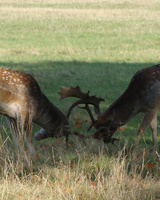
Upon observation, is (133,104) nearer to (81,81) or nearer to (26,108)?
(26,108)

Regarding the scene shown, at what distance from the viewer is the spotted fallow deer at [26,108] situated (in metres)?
6.29

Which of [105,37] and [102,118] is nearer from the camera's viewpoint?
[102,118]

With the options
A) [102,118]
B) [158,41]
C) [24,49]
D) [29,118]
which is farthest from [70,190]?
[158,41]

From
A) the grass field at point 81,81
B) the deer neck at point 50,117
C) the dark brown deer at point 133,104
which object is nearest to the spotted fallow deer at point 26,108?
the deer neck at point 50,117

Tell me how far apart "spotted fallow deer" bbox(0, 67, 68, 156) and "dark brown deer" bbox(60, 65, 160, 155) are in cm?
41

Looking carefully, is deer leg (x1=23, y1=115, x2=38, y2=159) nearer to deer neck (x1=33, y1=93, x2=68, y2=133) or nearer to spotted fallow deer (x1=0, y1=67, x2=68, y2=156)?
spotted fallow deer (x1=0, y1=67, x2=68, y2=156)

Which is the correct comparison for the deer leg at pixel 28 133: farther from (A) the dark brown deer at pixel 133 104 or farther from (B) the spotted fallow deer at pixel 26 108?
(A) the dark brown deer at pixel 133 104

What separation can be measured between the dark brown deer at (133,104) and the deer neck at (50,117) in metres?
0.30

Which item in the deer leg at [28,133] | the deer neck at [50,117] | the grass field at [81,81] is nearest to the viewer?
the grass field at [81,81]

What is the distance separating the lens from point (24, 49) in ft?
55.1

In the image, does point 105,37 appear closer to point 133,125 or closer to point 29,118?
point 133,125

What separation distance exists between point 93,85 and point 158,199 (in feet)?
21.7

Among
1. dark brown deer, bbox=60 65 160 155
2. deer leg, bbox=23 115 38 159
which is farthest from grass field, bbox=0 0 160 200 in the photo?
dark brown deer, bbox=60 65 160 155

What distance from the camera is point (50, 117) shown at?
6664 millimetres
